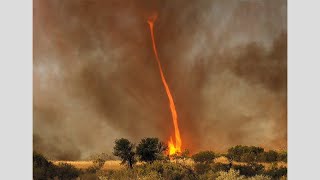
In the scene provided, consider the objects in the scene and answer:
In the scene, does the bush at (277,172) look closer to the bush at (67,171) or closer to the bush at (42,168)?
the bush at (67,171)

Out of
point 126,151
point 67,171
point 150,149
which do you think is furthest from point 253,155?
point 67,171

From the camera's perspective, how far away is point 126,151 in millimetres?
3566

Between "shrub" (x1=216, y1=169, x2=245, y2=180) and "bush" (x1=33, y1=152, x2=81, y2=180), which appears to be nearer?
"shrub" (x1=216, y1=169, x2=245, y2=180)

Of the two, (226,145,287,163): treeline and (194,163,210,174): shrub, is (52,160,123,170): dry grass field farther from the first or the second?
(226,145,287,163): treeline

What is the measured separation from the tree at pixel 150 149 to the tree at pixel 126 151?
43 millimetres

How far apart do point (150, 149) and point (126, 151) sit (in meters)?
0.15

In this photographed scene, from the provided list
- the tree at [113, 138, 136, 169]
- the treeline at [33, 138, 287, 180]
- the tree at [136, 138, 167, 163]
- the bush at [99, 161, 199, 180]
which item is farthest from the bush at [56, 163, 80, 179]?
the tree at [136, 138, 167, 163]

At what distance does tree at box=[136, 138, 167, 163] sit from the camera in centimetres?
354

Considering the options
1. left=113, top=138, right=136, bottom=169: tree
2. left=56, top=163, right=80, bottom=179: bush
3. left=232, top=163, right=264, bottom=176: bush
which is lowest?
left=232, top=163, right=264, bottom=176: bush

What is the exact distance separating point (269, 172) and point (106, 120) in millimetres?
1010

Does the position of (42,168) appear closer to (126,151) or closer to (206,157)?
(126,151)

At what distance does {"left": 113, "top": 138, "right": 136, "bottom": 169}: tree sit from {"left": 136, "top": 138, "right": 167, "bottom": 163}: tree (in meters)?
0.04

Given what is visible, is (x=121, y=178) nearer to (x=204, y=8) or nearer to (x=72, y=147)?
(x=72, y=147)

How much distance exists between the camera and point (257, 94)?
3.47 metres
